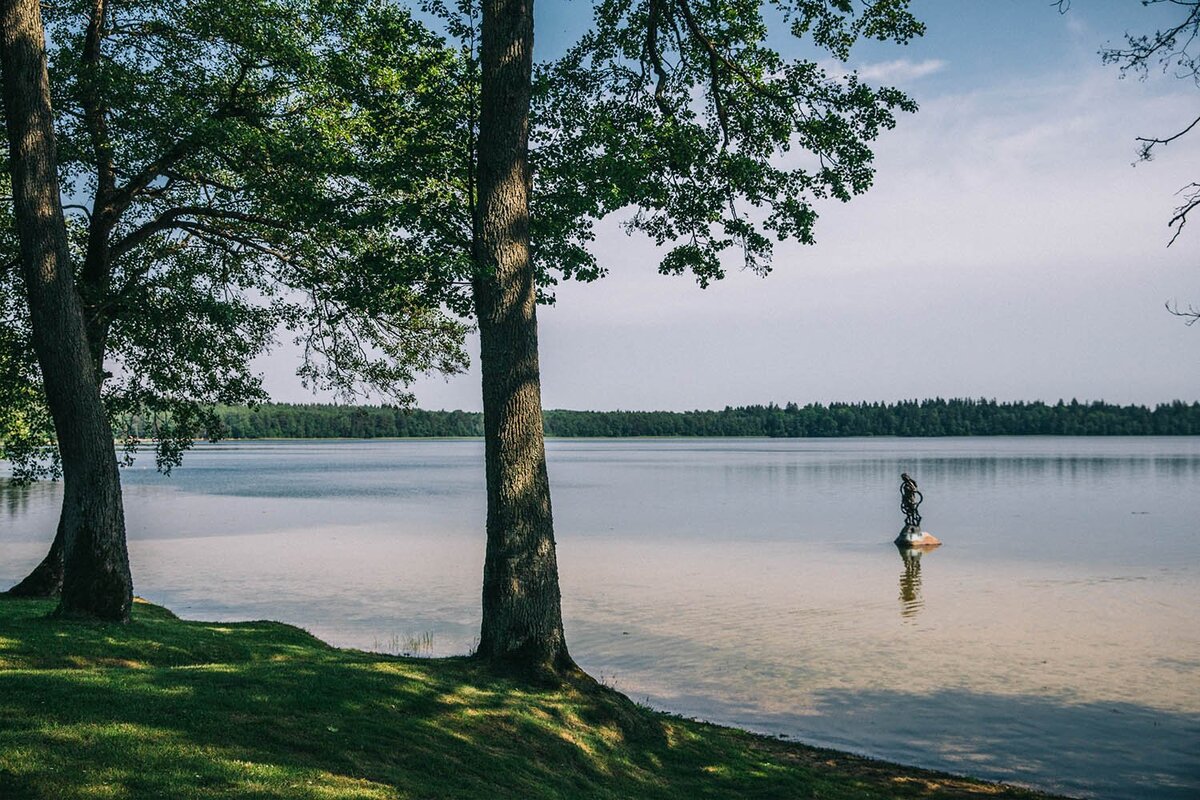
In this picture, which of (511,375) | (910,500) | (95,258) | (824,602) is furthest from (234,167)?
(910,500)

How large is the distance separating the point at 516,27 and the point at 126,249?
928 centimetres

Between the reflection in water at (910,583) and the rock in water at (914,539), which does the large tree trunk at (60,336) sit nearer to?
the reflection in water at (910,583)

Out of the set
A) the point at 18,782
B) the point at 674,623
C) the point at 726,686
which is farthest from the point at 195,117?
the point at 674,623

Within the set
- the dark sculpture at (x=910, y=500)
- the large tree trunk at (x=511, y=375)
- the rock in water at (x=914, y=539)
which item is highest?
the large tree trunk at (x=511, y=375)

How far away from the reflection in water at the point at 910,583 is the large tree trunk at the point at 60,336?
16216 millimetres

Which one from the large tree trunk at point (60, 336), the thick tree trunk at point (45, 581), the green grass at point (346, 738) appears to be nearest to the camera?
the green grass at point (346, 738)

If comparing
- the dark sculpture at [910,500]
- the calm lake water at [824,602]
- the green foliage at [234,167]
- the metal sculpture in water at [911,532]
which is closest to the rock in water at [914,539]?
the metal sculpture in water at [911,532]

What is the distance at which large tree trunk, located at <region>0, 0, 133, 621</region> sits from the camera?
11.4 meters

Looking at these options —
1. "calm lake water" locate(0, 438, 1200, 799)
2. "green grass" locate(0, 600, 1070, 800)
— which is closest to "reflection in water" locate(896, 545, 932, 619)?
"calm lake water" locate(0, 438, 1200, 799)

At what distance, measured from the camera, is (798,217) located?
13508 millimetres

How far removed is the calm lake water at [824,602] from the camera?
12922 mm

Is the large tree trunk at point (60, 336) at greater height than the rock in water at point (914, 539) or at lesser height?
greater

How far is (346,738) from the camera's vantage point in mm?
7426

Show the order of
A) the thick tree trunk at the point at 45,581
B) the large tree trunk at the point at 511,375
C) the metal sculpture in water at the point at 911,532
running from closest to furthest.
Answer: the large tree trunk at the point at 511,375, the thick tree trunk at the point at 45,581, the metal sculpture in water at the point at 911,532
